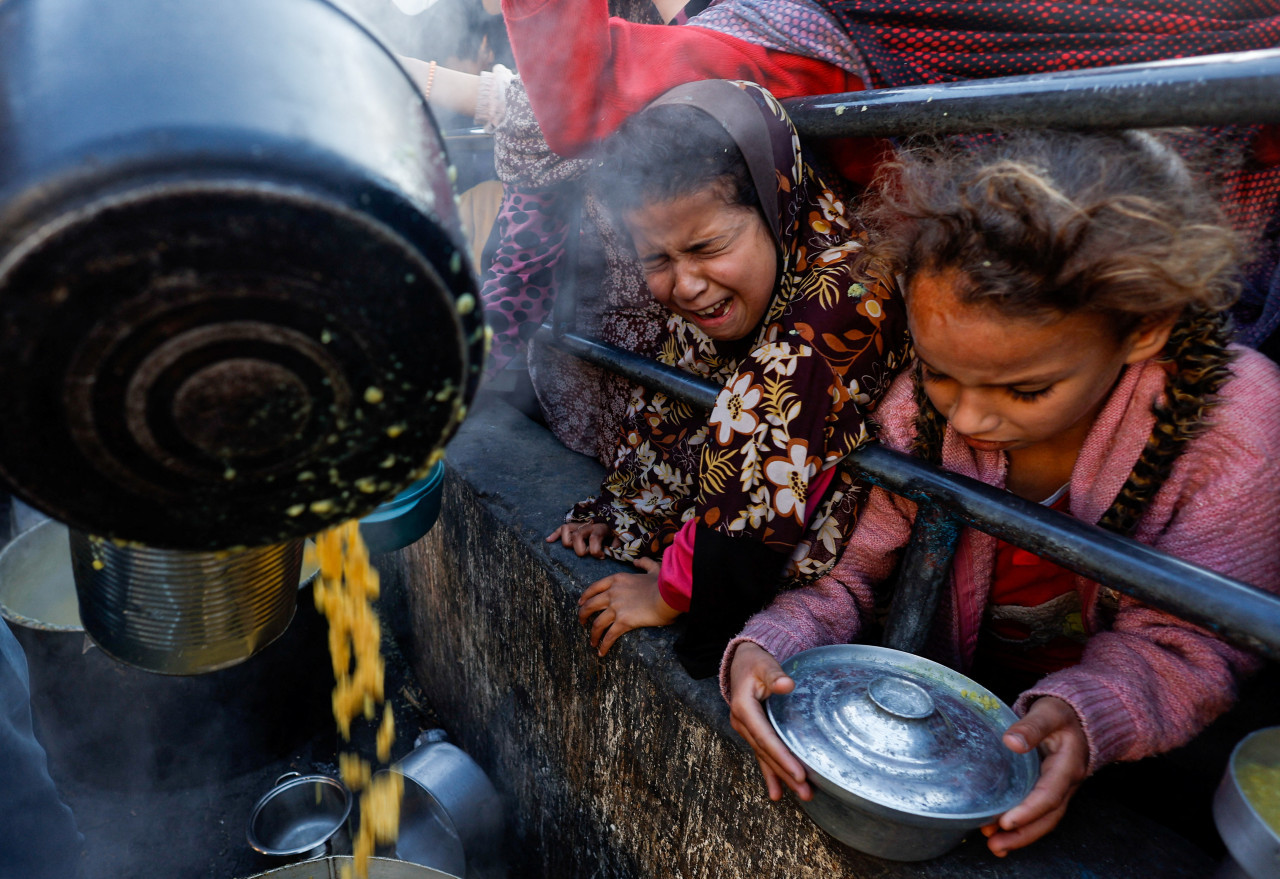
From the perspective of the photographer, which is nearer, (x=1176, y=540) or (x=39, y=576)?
(x=1176, y=540)

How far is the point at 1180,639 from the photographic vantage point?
4.72 feet

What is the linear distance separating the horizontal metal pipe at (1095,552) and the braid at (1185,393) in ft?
1.02

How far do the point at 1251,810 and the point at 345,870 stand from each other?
2310 mm

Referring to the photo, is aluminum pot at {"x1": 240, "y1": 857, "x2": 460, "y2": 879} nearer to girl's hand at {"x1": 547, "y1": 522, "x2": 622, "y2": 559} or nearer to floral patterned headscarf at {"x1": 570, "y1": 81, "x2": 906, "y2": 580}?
girl's hand at {"x1": 547, "y1": 522, "x2": 622, "y2": 559}

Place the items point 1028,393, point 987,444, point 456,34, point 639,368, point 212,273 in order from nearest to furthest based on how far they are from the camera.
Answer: point 212,273 < point 1028,393 < point 987,444 < point 639,368 < point 456,34

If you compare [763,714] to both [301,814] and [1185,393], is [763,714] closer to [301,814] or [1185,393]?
[1185,393]

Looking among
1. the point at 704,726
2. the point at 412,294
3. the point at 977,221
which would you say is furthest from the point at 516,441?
the point at 412,294

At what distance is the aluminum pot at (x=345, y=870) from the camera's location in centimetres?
217

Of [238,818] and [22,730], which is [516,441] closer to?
[22,730]

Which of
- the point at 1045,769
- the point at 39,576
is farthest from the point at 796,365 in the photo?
the point at 39,576

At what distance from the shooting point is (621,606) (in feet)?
7.16

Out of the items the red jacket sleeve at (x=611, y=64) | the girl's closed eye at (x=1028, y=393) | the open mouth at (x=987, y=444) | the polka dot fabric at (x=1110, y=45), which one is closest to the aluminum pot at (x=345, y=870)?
the open mouth at (x=987, y=444)

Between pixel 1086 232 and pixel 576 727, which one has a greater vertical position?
pixel 1086 232

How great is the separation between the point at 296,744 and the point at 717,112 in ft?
11.5
